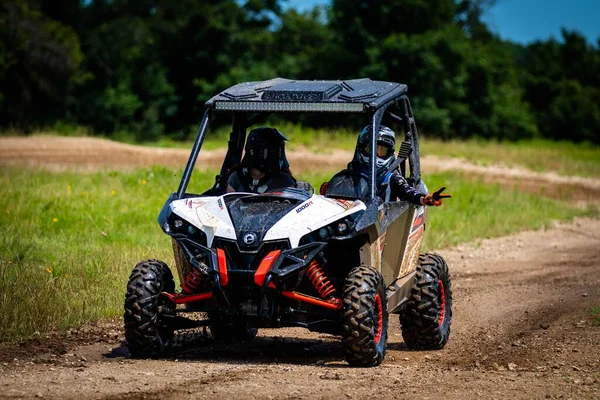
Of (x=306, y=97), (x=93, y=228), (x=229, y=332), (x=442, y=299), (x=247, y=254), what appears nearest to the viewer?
(x=247, y=254)

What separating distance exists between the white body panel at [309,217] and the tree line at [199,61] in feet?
104

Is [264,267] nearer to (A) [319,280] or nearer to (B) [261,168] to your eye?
(A) [319,280]

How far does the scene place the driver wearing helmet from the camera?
948 centimetres

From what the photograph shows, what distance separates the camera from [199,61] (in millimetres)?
47469

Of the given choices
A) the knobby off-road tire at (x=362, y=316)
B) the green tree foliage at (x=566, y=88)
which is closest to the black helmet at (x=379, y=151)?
the knobby off-road tire at (x=362, y=316)

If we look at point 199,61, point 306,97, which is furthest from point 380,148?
point 199,61

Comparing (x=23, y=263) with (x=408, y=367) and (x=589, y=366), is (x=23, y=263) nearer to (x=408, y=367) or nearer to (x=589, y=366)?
(x=408, y=367)

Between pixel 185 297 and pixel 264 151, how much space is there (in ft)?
5.67

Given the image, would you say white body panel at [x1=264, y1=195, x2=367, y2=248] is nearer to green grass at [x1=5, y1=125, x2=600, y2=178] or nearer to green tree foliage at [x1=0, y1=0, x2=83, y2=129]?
green grass at [x1=5, y1=125, x2=600, y2=178]

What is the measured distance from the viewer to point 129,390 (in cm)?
733

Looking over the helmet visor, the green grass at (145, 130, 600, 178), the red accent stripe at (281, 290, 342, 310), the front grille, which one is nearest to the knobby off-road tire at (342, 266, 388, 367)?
the red accent stripe at (281, 290, 342, 310)

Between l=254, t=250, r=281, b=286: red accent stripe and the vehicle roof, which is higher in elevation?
the vehicle roof

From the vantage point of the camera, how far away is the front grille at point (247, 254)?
832cm

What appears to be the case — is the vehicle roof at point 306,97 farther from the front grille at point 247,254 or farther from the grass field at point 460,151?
the grass field at point 460,151
